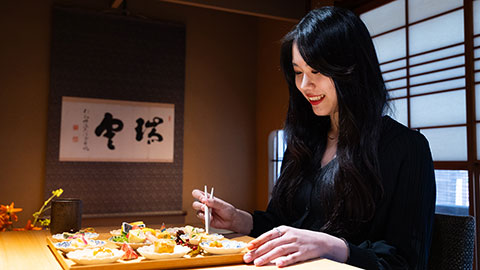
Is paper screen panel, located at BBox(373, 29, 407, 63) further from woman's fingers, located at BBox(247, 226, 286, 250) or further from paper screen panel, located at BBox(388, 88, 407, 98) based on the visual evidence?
woman's fingers, located at BBox(247, 226, 286, 250)

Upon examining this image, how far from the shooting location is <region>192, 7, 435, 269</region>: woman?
45.5 inches

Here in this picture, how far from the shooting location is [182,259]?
930mm

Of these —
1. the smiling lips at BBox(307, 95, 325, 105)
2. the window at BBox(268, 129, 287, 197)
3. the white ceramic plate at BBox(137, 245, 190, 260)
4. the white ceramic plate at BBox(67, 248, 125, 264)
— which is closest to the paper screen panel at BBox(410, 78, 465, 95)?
the window at BBox(268, 129, 287, 197)

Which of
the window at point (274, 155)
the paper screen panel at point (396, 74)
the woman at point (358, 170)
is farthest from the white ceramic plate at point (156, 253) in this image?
the window at point (274, 155)

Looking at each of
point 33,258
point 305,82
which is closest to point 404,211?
point 305,82

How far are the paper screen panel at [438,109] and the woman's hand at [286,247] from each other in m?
2.19

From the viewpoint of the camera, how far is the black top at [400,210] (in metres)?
1.12

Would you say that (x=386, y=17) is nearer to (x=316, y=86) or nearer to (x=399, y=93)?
(x=399, y=93)

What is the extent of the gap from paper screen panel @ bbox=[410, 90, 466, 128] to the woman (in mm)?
1769

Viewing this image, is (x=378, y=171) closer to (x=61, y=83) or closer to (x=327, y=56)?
(x=327, y=56)

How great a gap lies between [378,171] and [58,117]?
3.61 metres

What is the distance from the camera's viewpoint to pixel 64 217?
135 centimetres

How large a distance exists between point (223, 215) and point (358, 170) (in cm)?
45

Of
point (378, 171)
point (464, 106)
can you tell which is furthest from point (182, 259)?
point (464, 106)
